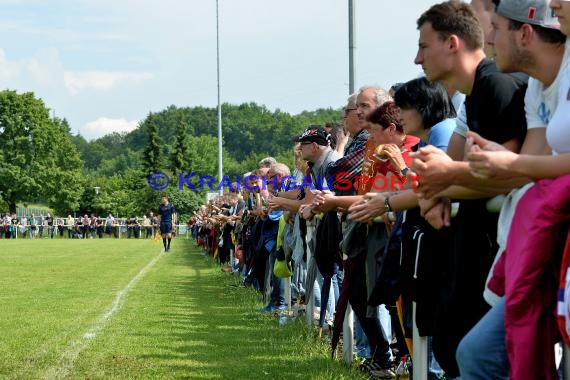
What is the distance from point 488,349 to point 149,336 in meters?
6.47

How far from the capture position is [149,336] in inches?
371

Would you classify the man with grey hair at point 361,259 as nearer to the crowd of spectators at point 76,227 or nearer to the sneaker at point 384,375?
the sneaker at point 384,375

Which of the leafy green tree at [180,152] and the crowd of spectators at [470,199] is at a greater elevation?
the leafy green tree at [180,152]

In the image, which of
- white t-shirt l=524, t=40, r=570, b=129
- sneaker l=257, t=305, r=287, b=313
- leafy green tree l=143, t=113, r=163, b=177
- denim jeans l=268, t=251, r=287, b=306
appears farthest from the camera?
leafy green tree l=143, t=113, r=163, b=177

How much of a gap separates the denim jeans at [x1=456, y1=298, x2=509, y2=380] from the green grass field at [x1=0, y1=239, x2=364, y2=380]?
3.11 meters

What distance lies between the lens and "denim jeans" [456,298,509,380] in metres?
3.34

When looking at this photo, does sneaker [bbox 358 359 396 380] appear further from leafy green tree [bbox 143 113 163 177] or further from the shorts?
leafy green tree [bbox 143 113 163 177]

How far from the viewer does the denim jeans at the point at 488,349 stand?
3340 millimetres

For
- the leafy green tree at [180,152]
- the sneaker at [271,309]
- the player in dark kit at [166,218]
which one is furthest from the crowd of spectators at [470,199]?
the leafy green tree at [180,152]

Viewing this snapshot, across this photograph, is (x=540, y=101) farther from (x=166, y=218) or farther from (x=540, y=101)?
(x=166, y=218)

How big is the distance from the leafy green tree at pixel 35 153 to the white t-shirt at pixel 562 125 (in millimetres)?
98254

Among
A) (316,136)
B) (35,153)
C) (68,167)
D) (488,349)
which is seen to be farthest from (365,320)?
(68,167)

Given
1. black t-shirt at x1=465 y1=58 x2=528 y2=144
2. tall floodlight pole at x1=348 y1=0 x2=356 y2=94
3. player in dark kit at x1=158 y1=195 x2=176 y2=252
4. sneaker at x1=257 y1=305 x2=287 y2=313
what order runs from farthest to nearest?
player in dark kit at x1=158 y1=195 x2=176 y2=252
tall floodlight pole at x1=348 y1=0 x2=356 y2=94
sneaker at x1=257 y1=305 x2=287 y2=313
black t-shirt at x1=465 y1=58 x2=528 y2=144

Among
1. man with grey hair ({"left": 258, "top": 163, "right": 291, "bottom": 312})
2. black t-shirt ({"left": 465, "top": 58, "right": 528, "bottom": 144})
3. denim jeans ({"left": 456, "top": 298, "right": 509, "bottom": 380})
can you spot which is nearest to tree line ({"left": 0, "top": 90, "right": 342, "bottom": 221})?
man with grey hair ({"left": 258, "top": 163, "right": 291, "bottom": 312})
